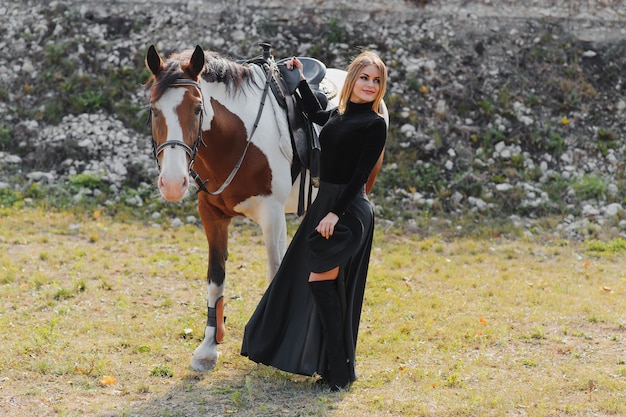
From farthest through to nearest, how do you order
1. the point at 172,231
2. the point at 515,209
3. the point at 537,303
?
the point at 515,209 < the point at 172,231 < the point at 537,303

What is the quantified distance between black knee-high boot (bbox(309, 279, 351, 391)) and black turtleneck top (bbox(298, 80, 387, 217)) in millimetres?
469

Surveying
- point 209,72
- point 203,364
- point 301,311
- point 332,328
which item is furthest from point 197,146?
point 203,364

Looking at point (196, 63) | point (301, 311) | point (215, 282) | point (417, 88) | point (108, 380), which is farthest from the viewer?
point (417, 88)

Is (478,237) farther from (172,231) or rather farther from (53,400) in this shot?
(53,400)

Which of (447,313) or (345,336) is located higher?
(345,336)

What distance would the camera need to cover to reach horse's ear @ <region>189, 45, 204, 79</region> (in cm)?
425

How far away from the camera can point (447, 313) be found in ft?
20.5

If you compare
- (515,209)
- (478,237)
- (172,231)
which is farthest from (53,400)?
(515,209)

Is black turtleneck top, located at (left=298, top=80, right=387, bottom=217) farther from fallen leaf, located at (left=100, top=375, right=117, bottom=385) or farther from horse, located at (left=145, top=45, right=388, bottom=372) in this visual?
fallen leaf, located at (left=100, top=375, right=117, bottom=385)

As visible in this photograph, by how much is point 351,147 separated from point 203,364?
1784 mm

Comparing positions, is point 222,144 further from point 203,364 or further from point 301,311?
point 203,364

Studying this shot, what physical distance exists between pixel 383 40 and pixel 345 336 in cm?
769

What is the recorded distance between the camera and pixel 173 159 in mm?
4027

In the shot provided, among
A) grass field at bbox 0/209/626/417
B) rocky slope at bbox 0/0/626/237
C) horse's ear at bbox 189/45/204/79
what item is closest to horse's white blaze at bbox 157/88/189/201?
horse's ear at bbox 189/45/204/79
